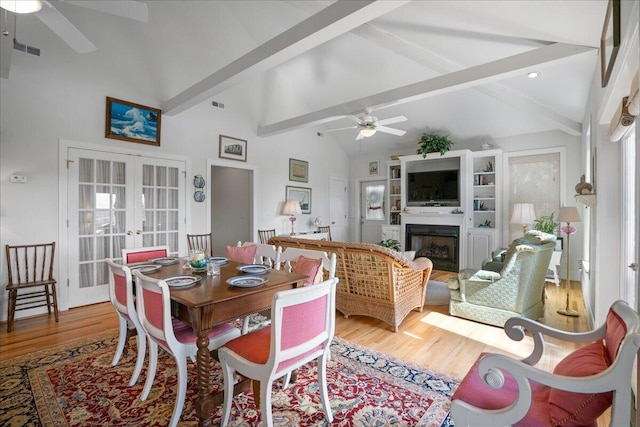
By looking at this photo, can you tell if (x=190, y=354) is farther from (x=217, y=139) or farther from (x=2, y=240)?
(x=217, y=139)

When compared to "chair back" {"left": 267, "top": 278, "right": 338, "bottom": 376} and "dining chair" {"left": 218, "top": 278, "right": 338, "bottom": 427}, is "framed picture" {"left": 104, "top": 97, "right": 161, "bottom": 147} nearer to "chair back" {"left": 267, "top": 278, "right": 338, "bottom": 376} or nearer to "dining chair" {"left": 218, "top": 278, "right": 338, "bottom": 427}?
"dining chair" {"left": 218, "top": 278, "right": 338, "bottom": 427}

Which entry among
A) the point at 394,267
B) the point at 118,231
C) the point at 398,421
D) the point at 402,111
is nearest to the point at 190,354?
the point at 398,421

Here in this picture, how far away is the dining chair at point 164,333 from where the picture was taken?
1679 mm

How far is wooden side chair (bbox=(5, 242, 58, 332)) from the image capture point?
10.9 ft

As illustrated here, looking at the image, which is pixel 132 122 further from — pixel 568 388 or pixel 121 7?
pixel 568 388

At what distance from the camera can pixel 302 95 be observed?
666 centimetres

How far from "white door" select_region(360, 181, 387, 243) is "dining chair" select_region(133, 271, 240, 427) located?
246 inches

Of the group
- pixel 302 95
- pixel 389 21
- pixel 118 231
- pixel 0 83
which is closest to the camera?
pixel 0 83

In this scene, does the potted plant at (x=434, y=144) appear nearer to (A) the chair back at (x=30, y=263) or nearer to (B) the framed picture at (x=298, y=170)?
(B) the framed picture at (x=298, y=170)

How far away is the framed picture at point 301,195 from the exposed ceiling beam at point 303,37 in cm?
299

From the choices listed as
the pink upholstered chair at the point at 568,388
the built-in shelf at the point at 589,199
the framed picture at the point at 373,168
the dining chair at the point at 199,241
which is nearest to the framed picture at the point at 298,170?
the framed picture at the point at 373,168

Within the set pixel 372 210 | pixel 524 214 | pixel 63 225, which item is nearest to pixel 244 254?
pixel 63 225

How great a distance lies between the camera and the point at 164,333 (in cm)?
170

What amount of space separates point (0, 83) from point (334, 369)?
4566 millimetres
